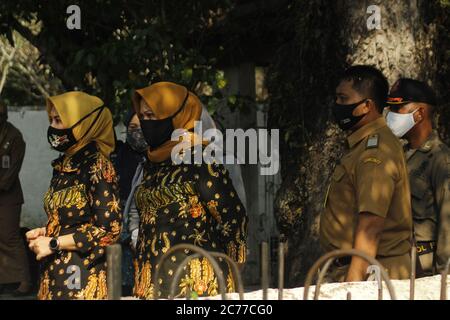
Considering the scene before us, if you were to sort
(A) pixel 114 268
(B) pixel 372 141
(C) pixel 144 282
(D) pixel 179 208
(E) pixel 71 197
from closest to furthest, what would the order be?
(A) pixel 114 268, (B) pixel 372 141, (D) pixel 179 208, (C) pixel 144 282, (E) pixel 71 197

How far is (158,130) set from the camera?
5.40 metres

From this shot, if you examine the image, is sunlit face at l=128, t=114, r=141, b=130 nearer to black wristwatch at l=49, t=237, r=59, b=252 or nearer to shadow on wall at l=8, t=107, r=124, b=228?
black wristwatch at l=49, t=237, r=59, b=252

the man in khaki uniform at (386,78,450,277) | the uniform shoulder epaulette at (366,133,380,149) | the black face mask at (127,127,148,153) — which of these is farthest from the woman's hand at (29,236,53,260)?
the black face mask at (127,127,148,153)

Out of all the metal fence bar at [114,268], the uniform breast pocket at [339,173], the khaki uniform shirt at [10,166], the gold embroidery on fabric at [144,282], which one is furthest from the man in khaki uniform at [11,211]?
the metal fence bar at [114,268]

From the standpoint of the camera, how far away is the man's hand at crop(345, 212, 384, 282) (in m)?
4.84

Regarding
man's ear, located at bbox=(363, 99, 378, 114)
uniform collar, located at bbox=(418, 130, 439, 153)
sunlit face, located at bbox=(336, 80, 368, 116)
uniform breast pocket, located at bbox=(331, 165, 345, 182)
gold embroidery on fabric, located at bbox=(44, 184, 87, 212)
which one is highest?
sunlit face, located at bbox=(336, 80, 368, 116)

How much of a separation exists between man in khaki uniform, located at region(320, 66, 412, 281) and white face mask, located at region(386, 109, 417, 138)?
1.90ft

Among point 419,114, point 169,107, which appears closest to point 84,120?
point 169,107

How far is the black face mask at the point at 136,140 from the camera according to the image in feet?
25.3

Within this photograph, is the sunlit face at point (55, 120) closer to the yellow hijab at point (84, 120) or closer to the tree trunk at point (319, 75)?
the yellow hijab at point (84, 120)

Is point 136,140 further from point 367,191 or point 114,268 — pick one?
point 114,268

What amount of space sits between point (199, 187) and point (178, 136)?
0.97ft

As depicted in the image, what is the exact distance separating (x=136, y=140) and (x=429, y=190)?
2598mm
